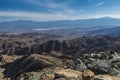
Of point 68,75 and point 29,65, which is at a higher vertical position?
point 68,75

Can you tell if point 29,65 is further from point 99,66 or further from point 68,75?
point 68,75

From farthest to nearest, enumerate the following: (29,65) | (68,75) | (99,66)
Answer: (29,65) → (99,66) → (68,75)

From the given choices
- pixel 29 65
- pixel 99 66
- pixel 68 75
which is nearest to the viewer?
pixel 68 75

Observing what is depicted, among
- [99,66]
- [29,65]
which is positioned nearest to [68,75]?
[99,66]

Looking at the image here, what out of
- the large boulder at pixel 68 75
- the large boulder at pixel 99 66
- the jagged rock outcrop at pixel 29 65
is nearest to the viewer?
the large boulder at pixel 68 75

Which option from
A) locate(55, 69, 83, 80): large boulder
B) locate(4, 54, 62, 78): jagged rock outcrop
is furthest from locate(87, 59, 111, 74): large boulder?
locate(4, 54, 62, 78): jagged rock outcrop

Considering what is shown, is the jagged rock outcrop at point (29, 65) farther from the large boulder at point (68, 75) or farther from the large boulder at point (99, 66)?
the large boulder at point (68, 75)

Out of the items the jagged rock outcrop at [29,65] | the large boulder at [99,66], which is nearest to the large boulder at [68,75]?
the large boulder at [99,66]

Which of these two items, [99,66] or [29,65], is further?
[29,65]

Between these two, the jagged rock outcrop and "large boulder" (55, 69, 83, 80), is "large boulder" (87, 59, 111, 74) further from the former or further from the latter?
the jagged rock outcrop

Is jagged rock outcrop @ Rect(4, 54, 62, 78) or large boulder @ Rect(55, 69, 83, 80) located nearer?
large boulder @ Rect(55, 69, 83, 80)

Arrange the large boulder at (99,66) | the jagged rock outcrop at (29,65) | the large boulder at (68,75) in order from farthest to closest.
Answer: the jagged rock outcrop at (29,65) → the large boulder at (99,66) → the large boulder at (68,75)
